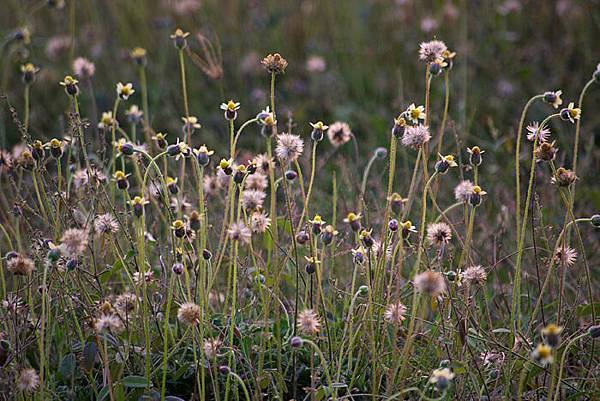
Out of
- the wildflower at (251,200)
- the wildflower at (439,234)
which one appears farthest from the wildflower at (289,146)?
the wildflower at (439,234)

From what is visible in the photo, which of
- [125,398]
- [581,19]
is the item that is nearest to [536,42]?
[581,19]

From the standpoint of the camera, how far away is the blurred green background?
3.51 m

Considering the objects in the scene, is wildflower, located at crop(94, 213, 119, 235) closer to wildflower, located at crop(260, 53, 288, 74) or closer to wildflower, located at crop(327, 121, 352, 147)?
wildflower, located at crop(260, 53, 288, 74)

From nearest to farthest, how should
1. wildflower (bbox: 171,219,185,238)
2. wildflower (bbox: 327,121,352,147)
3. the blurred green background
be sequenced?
wildflower (bbox: 171,219,185,238) → wildflower (bbox: 327,121,352,147) → the blurred green background

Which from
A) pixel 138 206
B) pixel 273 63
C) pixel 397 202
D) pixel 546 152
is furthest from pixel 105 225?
pixel 546 152

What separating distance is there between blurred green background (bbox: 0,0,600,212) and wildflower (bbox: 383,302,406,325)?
1.63 meters

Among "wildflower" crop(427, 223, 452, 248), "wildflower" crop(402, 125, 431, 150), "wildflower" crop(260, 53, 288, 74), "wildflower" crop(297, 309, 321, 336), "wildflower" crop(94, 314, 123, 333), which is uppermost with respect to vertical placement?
"wildflower" crop(260, 53, 288, 74)

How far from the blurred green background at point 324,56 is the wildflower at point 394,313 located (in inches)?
64.2

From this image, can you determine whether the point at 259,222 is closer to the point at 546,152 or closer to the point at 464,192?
the point at 464,192

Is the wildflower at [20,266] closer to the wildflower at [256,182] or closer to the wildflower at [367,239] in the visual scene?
the wildflower at [256,182]

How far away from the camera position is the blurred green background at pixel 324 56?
351 centimetres

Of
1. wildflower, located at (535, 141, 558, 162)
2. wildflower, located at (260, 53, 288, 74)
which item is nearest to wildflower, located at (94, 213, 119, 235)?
wildflower, located at (260, 53, 288, 74)

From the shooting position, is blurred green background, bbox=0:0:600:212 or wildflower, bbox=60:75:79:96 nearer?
wildflower, bbox=60:75:79:96

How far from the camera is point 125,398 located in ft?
5.40
